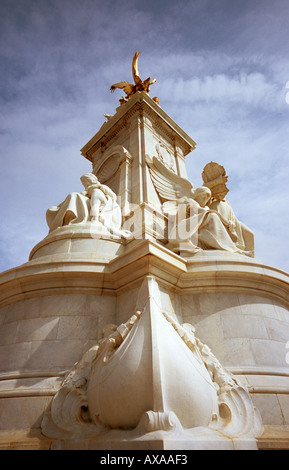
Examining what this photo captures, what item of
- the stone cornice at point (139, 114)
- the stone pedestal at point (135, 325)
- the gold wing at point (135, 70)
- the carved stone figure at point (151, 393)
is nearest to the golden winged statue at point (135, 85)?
the gold wing at point (135, 70)

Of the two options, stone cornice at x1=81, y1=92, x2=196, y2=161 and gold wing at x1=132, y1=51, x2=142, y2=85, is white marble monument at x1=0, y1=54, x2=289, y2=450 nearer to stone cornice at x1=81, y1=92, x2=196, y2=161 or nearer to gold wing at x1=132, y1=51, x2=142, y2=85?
stone cornice at x1=81, y1=92, x2=196, y2=161

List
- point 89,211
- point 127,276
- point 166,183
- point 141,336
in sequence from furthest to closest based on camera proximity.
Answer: point 166,183 → point 89,211 → point 127,276 → point 141,336

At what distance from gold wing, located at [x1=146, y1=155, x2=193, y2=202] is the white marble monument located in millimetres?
1270

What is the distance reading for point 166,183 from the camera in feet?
32.0

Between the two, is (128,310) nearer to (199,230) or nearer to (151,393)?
(151,393)

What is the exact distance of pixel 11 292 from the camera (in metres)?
5.39

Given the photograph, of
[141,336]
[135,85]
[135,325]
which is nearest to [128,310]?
[135,325]

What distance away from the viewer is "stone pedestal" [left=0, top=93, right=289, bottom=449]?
3.12 meters

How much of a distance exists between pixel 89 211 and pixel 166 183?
354 cm

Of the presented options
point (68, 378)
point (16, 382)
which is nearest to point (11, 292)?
point (16, 382)

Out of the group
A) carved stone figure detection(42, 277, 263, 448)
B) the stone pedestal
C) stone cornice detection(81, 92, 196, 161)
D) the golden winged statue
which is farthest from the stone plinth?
the golden winged statue

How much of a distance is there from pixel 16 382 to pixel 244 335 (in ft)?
11.6

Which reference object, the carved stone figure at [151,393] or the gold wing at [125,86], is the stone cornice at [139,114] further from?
the carved stone figure at [151,393]

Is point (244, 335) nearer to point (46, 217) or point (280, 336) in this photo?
point (280, 336)
